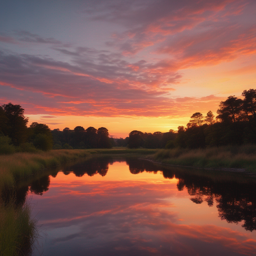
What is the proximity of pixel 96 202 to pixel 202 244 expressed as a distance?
292 inches

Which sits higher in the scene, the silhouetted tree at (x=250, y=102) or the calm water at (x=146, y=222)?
the silhouetted tree at (x=250, y=102)

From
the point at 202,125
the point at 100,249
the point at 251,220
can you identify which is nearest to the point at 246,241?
the point at 251,220

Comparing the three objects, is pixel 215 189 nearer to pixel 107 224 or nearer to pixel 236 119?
pixel 107 224

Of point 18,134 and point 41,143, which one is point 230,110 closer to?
point 18,134

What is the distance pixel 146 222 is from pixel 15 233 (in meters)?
5.30

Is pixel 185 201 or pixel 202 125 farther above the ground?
pixel 202 125

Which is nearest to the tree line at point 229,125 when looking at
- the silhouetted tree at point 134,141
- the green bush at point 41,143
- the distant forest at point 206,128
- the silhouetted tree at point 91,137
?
the distant forest at point 206,128

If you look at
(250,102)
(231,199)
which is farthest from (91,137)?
(231,199)

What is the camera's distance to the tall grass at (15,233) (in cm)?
589

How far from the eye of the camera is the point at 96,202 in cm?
1341

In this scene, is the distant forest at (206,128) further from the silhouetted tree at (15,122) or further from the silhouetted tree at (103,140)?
the silhouetted tree at (103,140)

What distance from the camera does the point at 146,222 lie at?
32.0 feet

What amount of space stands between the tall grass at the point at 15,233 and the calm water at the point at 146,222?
1.28ft

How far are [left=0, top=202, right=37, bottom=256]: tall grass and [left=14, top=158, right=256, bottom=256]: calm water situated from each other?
392 mm
